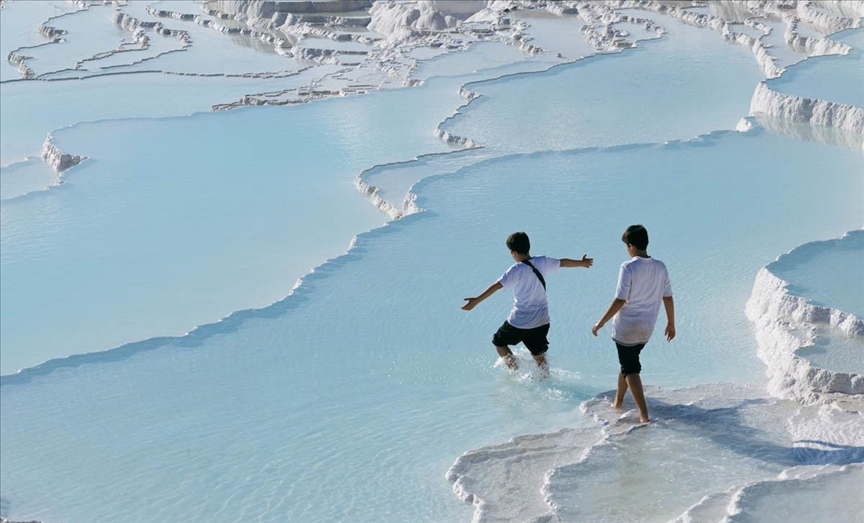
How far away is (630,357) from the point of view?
4.10 metres

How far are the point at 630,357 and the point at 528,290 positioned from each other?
1.71 ft

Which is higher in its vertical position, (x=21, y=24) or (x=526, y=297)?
(x=21, y=24)

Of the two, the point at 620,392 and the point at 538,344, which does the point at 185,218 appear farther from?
the point at 620,392

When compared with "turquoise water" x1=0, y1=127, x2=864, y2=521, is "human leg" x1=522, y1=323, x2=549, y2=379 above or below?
above

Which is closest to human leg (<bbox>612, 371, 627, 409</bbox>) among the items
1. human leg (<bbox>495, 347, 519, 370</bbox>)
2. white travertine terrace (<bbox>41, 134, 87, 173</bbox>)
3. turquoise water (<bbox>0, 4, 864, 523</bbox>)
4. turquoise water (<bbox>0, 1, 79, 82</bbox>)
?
turquoise water (<bbox>0, 4, 864, 523</bbox>)

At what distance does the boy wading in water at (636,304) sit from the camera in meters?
3.96

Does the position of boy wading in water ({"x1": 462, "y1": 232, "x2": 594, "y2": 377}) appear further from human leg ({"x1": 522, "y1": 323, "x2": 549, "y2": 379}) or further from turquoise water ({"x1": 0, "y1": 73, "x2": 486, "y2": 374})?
turquoise water ({"x1": 0, "y1": 73, "x2": 486, "y2": 374})

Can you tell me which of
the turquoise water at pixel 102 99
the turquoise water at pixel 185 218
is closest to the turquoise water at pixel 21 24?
the turquoise water at pixel 102 99

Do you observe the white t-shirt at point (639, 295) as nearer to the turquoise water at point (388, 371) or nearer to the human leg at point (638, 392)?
the human leg at point (638, 392)

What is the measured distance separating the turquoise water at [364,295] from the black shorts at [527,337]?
19cm

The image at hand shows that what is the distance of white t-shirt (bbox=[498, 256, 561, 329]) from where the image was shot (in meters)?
4.38

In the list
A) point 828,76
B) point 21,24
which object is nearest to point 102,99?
point 828,76

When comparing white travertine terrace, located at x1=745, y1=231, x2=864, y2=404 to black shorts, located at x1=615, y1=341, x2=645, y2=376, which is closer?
black shorts, located at x1=615, y1=341, x2=645, y2=376

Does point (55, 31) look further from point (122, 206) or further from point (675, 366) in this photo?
point (675, 366)
